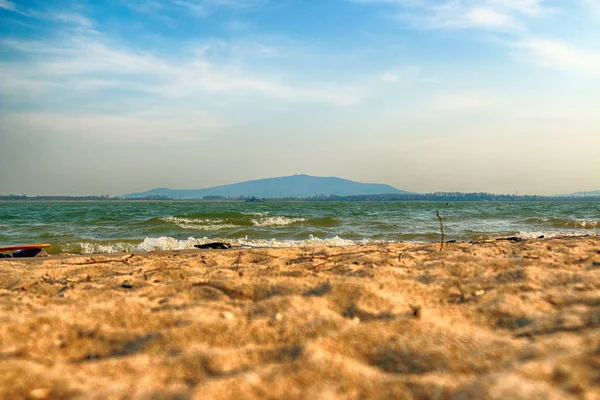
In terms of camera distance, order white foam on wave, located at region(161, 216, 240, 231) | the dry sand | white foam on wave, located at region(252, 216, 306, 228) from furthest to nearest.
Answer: white foam on wave, located at region(252, 216, 306, 228)
white foam on wave, located at region(161, 216, 240, 231)
the dry sand

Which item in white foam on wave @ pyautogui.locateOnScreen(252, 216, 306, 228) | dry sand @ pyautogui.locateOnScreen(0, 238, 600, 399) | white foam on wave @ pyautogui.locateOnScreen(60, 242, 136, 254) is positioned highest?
dry sand @ pyautogui.locateOnScreen(0, 238, 600, 399)

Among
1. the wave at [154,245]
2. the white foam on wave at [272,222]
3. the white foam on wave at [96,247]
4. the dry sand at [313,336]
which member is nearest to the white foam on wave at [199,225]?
the white foam on wave at [272,222]

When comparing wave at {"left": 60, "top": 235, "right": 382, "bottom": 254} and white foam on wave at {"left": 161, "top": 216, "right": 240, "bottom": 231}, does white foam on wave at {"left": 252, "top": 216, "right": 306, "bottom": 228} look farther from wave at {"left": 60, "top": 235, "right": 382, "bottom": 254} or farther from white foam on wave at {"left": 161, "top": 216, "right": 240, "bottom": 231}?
wave at {"left": 60, "top": 235, "right": 382, "bottom": 254}

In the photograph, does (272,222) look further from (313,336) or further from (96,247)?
(313,336)

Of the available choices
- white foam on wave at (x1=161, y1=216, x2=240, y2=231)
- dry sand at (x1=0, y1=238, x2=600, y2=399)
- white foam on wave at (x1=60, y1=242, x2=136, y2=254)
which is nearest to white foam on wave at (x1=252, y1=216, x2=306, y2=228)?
white foam on wave at (x1=161, y1=216, x2=240, y2=231)

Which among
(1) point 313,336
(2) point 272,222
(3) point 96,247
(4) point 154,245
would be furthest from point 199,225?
(1) point 313,336

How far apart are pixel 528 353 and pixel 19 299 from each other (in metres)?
3.24

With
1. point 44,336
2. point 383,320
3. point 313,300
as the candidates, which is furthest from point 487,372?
point 44,336

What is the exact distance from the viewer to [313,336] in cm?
202

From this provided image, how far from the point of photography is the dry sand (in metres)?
1.54

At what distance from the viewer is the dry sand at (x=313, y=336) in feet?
5.06

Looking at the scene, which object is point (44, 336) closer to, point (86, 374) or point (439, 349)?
point (86, 374)

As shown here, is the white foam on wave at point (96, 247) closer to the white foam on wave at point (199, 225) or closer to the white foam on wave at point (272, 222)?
the white foam on wave at point (199, 225)

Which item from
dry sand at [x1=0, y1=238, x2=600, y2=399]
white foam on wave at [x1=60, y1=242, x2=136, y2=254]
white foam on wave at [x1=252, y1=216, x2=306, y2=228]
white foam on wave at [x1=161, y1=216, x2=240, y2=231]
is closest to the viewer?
dry sand at [x1=0, y1=238, x2=600, y2=399]
